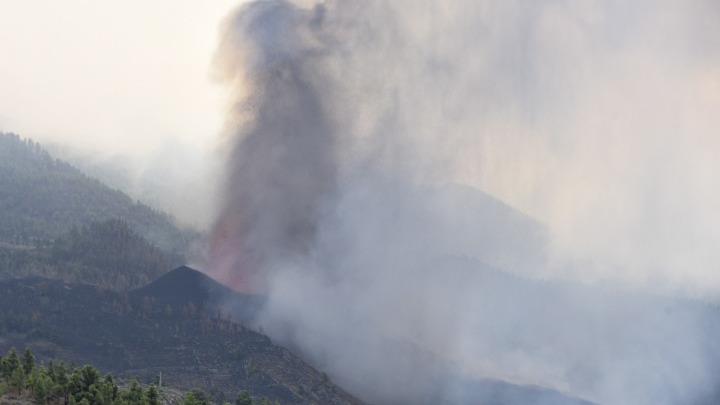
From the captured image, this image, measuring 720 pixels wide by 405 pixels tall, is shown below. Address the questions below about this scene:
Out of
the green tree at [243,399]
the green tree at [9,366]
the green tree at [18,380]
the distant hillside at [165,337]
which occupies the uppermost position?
the distant hillside at [165,337]

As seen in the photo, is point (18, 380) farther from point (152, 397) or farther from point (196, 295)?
point (196, 295)

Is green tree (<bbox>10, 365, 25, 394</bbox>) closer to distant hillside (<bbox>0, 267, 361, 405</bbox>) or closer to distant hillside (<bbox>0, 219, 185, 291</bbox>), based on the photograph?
distant hillside (<bbox>0, 267, 361, 405</bbox>)

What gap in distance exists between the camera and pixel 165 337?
159m

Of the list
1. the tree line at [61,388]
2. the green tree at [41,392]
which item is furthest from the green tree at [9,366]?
the green tree at [41,392]

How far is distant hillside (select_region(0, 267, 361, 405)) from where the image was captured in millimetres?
149000

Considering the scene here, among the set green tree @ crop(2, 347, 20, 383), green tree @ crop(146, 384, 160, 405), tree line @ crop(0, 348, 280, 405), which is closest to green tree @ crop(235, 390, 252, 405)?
tree line @ crop(0, 348, 280, 405)

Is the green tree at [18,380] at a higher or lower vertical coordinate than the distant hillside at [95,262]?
lower

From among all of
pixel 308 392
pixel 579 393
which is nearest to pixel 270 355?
pixel 308 392

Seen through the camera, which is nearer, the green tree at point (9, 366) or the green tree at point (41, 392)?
the green tree at point (41, 392)

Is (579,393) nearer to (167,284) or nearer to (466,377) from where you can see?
(466,377)

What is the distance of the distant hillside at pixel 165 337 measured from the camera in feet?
489

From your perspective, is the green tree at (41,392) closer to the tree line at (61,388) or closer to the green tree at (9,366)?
the tree line at (61,388)

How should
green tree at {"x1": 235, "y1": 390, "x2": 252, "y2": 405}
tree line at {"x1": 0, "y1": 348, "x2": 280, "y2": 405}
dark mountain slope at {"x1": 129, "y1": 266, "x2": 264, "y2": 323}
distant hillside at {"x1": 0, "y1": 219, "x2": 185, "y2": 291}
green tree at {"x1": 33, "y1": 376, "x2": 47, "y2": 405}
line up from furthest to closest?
distant hillside at {"x1": 0, "y1": 219, "x2": 185, "y2": 291}, dark mountain slope at {"x1": 129, "y1": 266, "x2": 264, "y2": 323}, green tree at {"x1": 235, "y1": 390, "x2": 252, "y2": 405}, tree line at {"x1": 0, "y1": 348, "x2": 280, "y2": 405}, green tree at {"x1": 33, "y1": 376, "x2": 47, "y2": 405}

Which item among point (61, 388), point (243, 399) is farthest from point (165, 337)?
point (61, 388)
